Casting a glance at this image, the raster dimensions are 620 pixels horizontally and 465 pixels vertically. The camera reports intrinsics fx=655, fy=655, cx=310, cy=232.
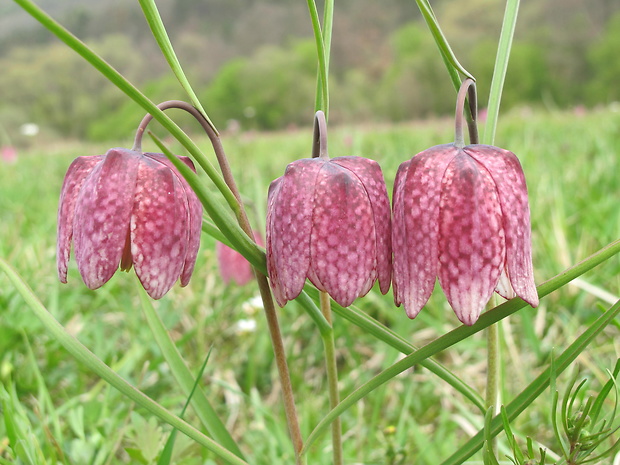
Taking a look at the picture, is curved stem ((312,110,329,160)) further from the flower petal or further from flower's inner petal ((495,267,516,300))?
flower's inner petal ((495,267,516,300))

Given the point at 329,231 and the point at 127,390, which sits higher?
the point at 329,231

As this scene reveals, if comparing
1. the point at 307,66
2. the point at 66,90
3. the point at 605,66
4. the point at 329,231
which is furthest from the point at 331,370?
the point at 66,90

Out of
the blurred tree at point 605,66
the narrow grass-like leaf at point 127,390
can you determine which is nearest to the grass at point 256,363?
the narrow grass-like leaf at point 127,390

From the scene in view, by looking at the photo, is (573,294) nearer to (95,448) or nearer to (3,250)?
(95,448)

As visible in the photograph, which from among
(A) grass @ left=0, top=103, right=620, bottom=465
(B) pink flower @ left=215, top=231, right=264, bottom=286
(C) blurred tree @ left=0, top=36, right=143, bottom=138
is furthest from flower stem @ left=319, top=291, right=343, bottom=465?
(C) blurred tree @ left=0, top=36, right=143, bottom=138

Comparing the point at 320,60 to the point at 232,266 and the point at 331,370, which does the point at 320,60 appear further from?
the point at 232,266
